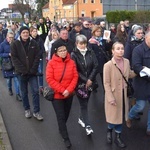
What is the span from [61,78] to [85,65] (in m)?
0.59

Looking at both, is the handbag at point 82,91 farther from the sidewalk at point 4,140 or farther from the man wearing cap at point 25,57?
the sidewalk at point 4,140

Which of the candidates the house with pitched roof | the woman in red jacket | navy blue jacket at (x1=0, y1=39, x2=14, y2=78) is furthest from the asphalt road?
the house with pitched roof

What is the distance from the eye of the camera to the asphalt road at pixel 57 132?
4887 millimetres

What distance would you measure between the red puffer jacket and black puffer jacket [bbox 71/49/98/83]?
28 centimetres

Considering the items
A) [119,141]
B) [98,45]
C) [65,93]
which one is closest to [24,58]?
[65,93]

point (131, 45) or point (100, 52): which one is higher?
point (131, 45)

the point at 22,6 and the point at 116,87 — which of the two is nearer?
the point at 116,87

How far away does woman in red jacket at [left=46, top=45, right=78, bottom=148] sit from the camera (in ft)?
15.3

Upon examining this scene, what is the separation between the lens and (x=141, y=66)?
4832mm

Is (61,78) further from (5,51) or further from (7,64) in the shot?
(5,51)

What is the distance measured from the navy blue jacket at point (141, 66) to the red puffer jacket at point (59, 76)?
1.08 meters

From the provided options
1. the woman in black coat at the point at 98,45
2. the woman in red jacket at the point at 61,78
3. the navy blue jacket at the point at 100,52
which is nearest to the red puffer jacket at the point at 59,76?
the woman in red jacket at the point at 61,78

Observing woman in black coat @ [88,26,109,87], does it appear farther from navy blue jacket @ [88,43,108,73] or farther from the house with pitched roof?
the house with pitched roof

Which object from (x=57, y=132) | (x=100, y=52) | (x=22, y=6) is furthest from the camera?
(x=22, y=6)
